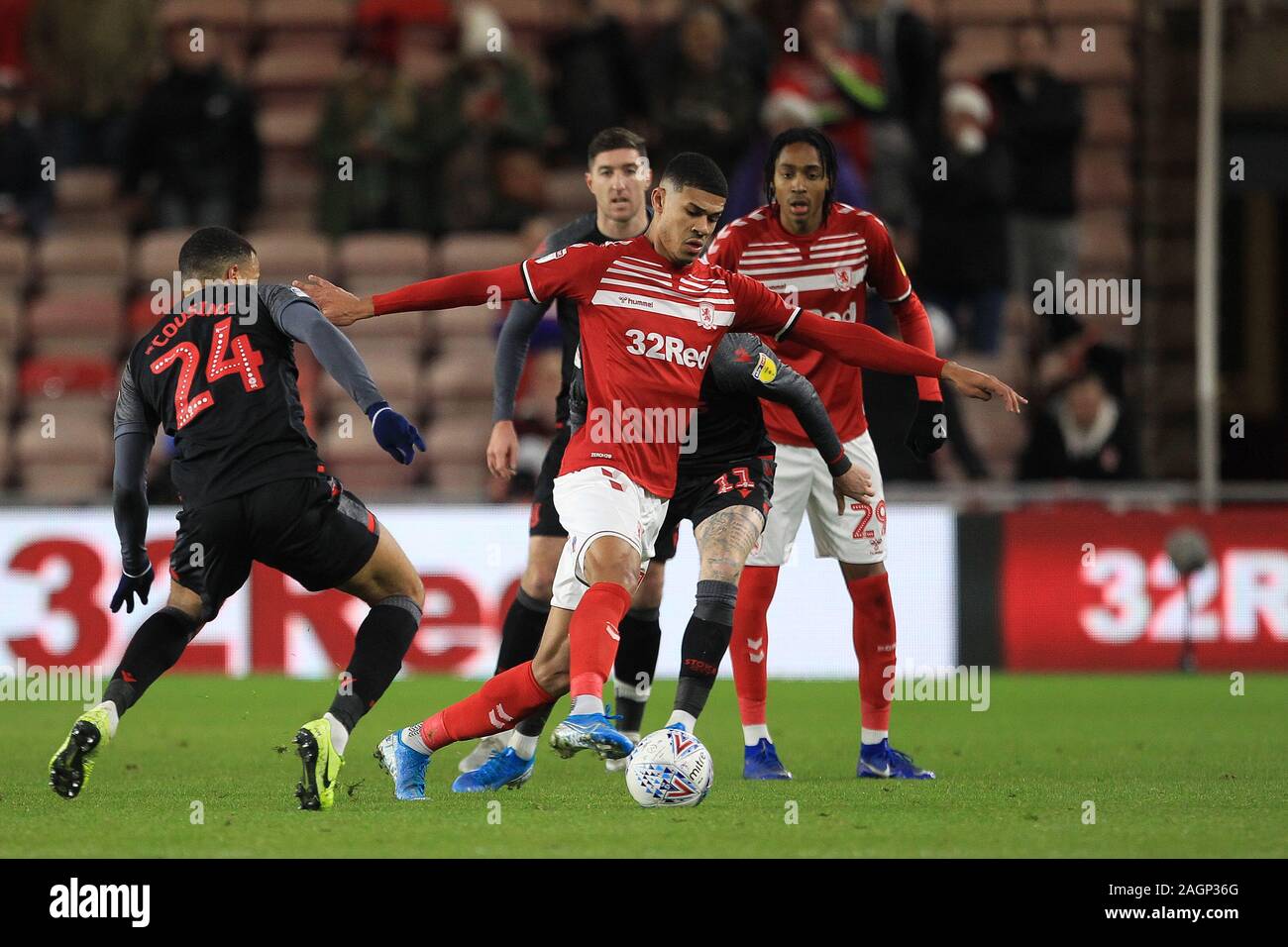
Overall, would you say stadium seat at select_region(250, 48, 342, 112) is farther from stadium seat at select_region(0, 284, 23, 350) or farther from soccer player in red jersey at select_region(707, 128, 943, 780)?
soccer player in red jersey at select_region(707, 128, 943, 780)

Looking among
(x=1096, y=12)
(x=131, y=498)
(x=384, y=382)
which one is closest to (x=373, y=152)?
(x=384, y=382)

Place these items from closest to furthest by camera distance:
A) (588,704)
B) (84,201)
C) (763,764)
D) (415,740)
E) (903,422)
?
(588,704)
(415,740)
(763,764)
(903,422)
(84,201)

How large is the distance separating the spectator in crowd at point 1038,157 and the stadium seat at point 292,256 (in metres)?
4.97

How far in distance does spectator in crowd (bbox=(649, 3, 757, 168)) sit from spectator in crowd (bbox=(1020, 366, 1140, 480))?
2927 millimetres

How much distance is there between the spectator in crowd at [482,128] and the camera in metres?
14.7

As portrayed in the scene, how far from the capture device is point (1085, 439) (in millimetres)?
13297

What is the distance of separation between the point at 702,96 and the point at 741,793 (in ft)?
27.5

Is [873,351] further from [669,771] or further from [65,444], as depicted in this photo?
[65,444]

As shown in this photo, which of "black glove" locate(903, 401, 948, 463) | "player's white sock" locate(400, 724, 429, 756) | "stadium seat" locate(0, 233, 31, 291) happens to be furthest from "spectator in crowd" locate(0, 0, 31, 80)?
"player's white sock" locate(400, 724, 429, 756)

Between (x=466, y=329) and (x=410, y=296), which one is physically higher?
(x=466, y=329)

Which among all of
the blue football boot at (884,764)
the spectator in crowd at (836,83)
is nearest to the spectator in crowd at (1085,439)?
the spectator in crowd at (836,83)

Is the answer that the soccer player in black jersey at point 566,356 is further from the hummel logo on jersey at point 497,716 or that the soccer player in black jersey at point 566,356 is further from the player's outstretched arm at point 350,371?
the player's outstretched arm at point 350,371

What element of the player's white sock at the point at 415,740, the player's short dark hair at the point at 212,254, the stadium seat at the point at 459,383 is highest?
the stadium seat at the point at 459,383
